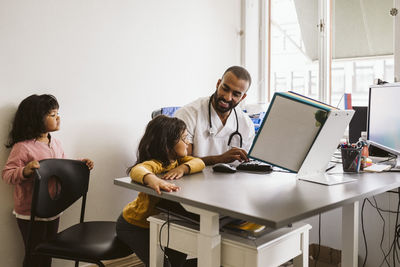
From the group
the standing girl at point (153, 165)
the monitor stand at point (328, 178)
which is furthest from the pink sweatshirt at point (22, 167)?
the monitor stand at point (328, 178)

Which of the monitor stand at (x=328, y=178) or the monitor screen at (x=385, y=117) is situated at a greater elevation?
the monitor screen at (x=385, y=117)

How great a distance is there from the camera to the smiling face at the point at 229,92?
2145mm

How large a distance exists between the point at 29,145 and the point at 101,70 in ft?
A: 2.26

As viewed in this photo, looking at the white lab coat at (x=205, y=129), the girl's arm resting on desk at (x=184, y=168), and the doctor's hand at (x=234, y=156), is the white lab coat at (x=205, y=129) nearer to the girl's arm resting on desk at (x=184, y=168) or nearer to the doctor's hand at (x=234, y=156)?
the doctor's hand at (x=234, y=156)

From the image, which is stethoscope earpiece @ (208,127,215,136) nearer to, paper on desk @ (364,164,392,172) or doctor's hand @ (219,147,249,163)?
doctor's hand @ (219,147,249,163)

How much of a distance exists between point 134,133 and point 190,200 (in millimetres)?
1524

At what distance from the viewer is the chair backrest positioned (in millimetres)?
1741

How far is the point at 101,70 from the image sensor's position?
8.00 ft

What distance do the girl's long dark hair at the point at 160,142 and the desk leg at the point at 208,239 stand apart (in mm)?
403

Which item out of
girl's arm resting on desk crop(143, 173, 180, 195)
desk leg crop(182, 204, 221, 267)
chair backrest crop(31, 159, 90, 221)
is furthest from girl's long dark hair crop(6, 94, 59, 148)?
desk leg crop(182, 204, 221, 267)

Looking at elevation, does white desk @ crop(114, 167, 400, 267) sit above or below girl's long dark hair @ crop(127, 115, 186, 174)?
below

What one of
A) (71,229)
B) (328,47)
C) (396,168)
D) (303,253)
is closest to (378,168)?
(396,168)

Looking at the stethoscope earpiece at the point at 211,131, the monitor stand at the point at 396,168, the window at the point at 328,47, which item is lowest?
the monitor stand at the point at 396,168

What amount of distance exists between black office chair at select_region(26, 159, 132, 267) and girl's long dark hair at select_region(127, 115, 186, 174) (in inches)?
15.4
